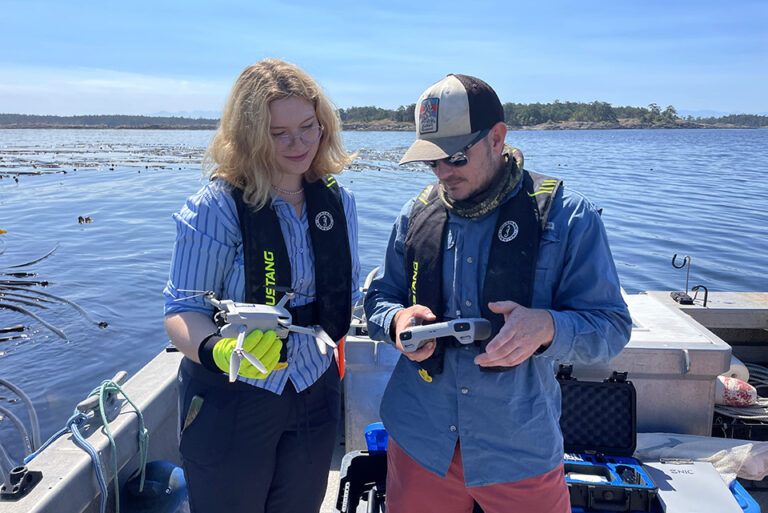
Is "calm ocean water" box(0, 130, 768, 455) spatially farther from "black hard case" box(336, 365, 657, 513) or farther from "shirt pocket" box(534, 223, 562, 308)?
"shirt pocket" box(534, 223, 562, 308)

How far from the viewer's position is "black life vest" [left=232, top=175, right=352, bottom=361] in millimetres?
1812

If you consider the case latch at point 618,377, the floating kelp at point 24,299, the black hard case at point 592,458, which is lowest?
the floating kelp at point 24,299

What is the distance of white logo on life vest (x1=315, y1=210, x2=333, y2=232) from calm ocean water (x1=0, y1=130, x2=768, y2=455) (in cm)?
496

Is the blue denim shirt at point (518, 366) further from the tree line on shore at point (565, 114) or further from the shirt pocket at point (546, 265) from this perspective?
the tree line on shore at point (565, 114)

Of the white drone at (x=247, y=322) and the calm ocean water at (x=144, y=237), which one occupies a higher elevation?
the white drone at (x=247, y=322)

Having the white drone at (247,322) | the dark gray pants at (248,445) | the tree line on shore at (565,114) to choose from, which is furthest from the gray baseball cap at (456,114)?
the tree line on shore at (565,114)

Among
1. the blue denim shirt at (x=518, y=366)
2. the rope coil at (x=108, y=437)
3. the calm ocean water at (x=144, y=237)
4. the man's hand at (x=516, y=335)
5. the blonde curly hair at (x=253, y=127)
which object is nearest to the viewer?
the man's hand at (x=516, y=335)

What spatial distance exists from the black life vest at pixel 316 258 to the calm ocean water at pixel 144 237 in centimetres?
486

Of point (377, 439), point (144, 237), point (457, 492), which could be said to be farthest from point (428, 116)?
point (144, 237)

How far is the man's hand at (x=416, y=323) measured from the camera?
1.67 meters

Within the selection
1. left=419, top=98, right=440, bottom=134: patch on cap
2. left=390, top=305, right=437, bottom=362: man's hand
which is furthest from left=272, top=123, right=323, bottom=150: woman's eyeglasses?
left=390, top=305, right=437, bottom=362: man's hand

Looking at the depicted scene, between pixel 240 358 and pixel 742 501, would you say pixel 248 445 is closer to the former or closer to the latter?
pixel 240 358

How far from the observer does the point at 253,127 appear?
5.90 feet

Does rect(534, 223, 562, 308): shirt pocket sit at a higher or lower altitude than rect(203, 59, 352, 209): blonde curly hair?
lower
